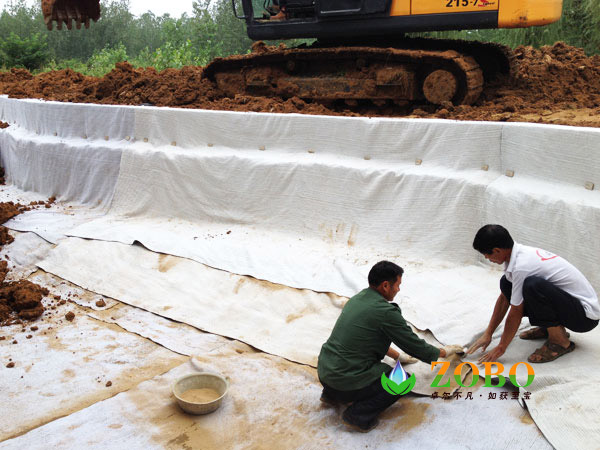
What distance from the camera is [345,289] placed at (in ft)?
14.8

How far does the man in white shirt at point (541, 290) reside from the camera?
3.19 m

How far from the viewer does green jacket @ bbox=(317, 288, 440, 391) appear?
306cm

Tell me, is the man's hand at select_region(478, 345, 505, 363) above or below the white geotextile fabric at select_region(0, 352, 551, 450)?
above

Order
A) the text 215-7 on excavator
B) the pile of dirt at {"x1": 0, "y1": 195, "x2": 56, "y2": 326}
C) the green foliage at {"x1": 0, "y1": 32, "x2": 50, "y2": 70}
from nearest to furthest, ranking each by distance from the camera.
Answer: the pile of dirt at {"x1": 0, "y1": 195, "x2": 56, "y2": 326}
the text 215-7 on excavator
the green foliage at {"x1": 0, "y1": 32, "x2": 50, "y2": 70}

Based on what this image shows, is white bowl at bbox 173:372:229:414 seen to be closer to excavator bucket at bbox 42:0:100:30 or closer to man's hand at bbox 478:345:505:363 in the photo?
man's hand at bbox 478:345:505:363

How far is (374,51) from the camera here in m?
7.00

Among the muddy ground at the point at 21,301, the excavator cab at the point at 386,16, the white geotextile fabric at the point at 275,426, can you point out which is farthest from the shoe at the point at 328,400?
the excavator cab at the point at 386,16

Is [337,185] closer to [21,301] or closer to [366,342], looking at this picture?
[366,342]

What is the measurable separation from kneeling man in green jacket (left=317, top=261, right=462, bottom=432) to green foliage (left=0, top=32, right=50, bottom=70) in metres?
21.1

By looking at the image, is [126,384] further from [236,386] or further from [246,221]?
[246,221]

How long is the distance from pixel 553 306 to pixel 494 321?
1.28 ft

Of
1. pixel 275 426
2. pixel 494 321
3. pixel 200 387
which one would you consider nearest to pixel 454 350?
pixel 494 321

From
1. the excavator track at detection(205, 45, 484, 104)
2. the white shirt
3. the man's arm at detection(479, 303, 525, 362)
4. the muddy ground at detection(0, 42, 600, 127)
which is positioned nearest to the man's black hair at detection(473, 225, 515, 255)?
the white shirt

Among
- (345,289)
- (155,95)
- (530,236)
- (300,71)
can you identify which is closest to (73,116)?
(155,95)
